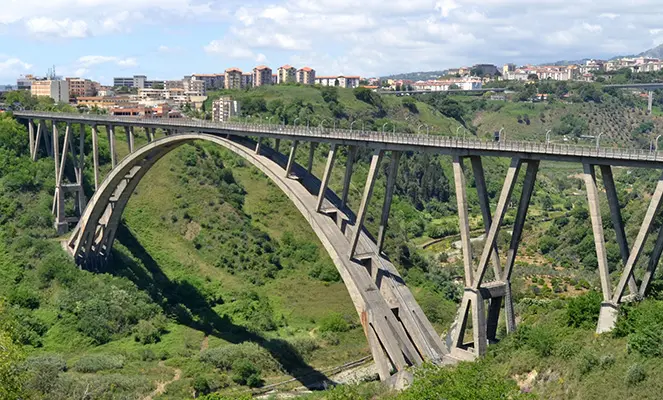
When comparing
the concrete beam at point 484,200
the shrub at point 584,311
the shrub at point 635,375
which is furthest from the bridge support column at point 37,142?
the shrub at point 635,375

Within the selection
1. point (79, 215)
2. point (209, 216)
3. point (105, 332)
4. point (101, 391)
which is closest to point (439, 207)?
point (209, 216)

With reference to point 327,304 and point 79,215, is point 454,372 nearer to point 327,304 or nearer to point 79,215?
point 327,304

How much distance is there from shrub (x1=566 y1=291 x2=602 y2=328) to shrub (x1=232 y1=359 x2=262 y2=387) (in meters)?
24.1

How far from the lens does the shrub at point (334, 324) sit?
206 feet

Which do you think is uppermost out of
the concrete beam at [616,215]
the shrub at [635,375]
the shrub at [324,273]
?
the concrete beam at [616,215]

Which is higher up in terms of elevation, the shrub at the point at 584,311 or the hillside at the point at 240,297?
the shrub at the point at 584,311

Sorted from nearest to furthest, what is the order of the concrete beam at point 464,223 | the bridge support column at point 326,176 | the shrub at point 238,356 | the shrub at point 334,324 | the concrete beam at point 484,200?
the concrete beam at point 484,200 → the concrete beam at point 464,223 → the bridge support column at point 326,176 → the shrub at point 238,356 → the shrub at point 334,324

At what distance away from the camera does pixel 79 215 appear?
7469 centimetres

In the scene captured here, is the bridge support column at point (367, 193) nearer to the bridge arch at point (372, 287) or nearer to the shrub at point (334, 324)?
the bridge arch at point (372, 287)

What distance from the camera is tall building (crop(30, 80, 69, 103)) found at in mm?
137875

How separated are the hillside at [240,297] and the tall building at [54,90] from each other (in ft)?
173

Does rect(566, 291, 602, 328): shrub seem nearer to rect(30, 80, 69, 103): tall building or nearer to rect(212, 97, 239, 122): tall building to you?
rect(212, 97, 239, 122): tall building

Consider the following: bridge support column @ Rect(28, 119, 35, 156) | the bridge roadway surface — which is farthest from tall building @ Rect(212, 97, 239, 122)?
the bridge roadway surface

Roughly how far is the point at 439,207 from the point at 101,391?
80684 millimetres
